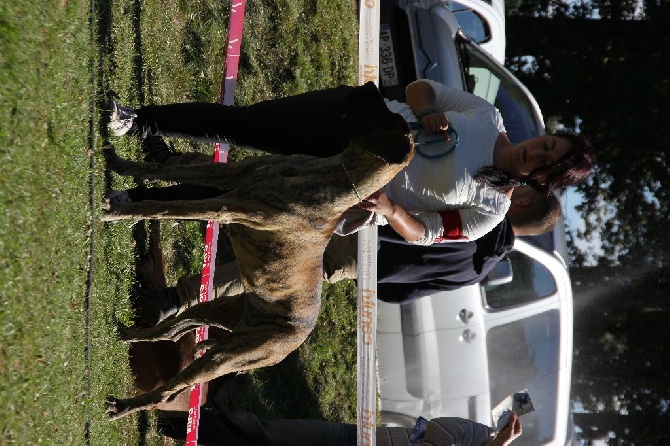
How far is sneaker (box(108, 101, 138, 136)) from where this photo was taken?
4094 mm

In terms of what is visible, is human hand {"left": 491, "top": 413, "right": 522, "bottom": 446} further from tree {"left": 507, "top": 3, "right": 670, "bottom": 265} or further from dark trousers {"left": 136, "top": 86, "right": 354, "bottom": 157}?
tree {"left": 507, "top": 3, "right": 670, "bottom": 265}

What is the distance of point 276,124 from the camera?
382 centimetres

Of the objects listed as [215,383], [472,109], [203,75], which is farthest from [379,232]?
[203,75]

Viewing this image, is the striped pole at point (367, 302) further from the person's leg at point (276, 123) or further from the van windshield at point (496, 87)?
the van windshield at point (496, 87)

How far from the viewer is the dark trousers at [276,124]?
12.4 ft

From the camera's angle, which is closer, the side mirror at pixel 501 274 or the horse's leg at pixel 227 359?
the horse's leg at pixel 227 359

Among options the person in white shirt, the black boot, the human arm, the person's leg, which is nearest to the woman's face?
the person in white shirt

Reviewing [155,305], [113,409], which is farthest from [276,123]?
[113,409]

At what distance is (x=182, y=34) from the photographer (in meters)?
5.90

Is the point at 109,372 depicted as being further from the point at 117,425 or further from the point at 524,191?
the point at 524,191

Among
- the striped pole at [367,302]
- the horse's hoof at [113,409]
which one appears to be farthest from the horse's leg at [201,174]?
the horse's hoof at [113,409]

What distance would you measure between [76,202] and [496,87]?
17.9ft

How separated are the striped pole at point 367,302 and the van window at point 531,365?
199cm

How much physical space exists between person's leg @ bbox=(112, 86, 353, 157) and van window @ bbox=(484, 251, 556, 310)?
12.0 ft
